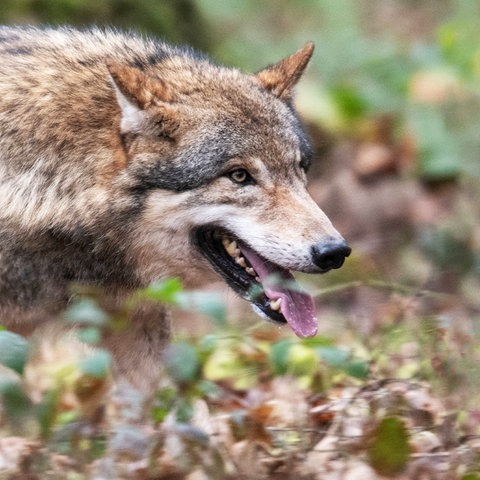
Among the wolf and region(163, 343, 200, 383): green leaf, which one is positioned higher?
the wolf

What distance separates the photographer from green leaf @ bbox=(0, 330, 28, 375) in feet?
11.8

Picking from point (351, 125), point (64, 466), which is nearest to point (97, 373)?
point (64, 466)

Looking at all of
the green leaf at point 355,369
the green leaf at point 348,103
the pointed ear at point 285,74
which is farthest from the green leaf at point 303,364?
the green leaf at point 348,103

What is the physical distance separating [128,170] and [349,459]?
1938 millimetres

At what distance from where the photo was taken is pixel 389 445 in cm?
399

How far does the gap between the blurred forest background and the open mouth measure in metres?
0.16

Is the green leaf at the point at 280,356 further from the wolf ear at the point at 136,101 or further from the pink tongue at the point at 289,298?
the wolf ear at the point at 136,101

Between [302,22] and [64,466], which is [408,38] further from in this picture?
[64,466]

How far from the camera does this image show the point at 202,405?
5098mm

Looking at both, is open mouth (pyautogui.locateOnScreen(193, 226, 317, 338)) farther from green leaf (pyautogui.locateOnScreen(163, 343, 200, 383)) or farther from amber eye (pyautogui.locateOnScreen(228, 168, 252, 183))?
green leaf (pyautogui.locateOnScreen(163, 343, 200, 383))

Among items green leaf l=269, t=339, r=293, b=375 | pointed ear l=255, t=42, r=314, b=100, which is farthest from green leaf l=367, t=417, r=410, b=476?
pointed ear l=255, t=42, r=314, b=100

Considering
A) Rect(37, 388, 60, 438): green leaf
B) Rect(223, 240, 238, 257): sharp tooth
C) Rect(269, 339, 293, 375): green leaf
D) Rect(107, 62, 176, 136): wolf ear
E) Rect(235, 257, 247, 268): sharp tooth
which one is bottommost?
Rect(37, 388, 60, 438): green leaf

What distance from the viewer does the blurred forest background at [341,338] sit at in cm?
400

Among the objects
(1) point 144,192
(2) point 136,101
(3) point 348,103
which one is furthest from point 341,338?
(3) point 348,103
